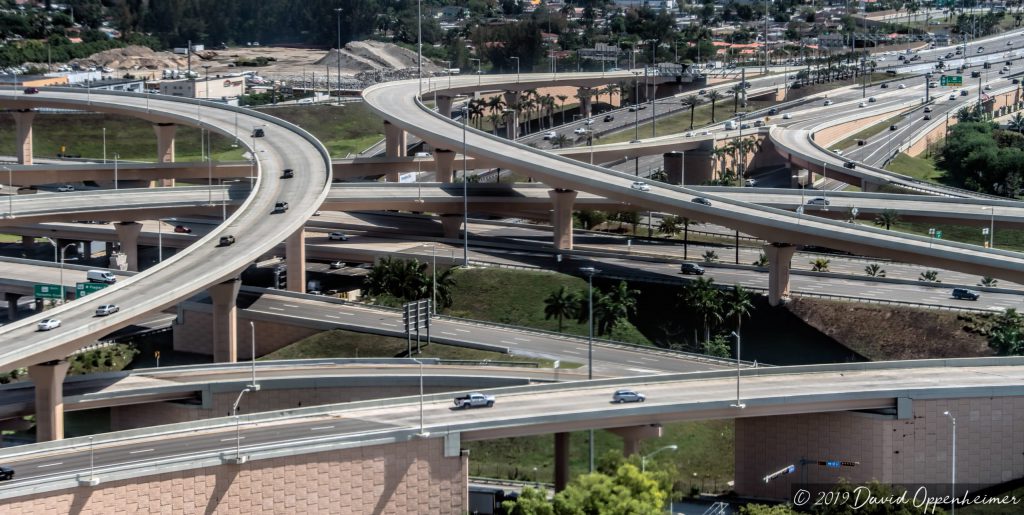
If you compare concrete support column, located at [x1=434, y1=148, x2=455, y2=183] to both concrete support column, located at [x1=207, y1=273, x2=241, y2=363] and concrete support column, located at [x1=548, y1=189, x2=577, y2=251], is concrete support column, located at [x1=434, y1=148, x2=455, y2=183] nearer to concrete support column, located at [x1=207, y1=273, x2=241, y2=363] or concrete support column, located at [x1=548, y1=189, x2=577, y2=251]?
concrete support column, located at [x1=548, y1=189, x2=577, y2=251]

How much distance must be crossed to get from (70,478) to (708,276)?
227 ft

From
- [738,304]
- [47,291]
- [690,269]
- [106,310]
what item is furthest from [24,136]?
[738,304]

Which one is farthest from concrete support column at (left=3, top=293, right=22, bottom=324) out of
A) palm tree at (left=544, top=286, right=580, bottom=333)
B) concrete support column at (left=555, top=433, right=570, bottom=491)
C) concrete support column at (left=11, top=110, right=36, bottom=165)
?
concrete support column at (left=555, top=433, right=570, bottom=491)

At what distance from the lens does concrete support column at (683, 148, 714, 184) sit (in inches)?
7569

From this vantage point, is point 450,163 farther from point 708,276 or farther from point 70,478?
point 70,478

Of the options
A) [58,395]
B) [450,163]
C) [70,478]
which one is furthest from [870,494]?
[450,163]

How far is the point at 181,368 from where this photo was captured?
101438 millimetres

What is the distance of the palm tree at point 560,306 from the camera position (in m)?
123

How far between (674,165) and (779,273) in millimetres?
67114

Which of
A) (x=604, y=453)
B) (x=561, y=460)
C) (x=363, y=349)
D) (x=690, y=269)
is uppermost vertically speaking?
(x=690, y=269)

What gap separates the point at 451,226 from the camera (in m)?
150

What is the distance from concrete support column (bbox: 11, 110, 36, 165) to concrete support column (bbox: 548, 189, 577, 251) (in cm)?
6821

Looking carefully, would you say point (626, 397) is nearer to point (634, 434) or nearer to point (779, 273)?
point (634, 434)

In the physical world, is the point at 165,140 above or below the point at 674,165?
above
